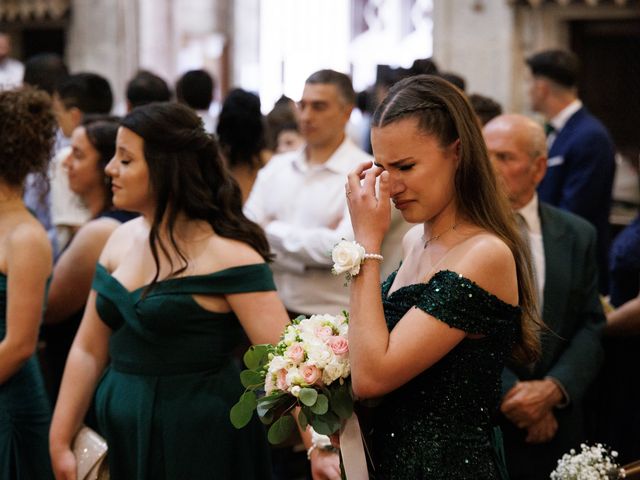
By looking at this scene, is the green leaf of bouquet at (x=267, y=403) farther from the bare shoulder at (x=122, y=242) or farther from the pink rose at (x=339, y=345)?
the bare shoulder at (x=122, y=242)

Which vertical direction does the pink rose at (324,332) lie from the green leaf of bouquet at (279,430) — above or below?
above

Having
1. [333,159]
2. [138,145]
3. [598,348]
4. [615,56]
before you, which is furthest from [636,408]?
[615,56]

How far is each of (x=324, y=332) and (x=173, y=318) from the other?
30.0 inches

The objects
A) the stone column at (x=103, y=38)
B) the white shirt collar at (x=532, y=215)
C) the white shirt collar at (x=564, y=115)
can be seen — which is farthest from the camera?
the stone column at (x=103, y=38)

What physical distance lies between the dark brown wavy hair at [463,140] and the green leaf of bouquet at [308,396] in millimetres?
552

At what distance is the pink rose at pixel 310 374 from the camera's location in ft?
8.11

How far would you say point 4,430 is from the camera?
3537 mm

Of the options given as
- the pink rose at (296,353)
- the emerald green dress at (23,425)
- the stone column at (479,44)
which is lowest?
the emerald green dress at (23,425)

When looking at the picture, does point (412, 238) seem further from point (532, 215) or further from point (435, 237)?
point (532, 215)

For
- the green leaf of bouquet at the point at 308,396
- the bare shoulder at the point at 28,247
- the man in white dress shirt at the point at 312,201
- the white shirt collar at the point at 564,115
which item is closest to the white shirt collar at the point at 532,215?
the man in white dress shirt at the point at 312,201

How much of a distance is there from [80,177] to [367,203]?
7.40 feet

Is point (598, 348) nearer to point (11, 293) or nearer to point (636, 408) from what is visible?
point (636, 408)

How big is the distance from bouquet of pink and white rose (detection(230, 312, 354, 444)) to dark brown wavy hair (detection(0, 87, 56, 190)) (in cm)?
150

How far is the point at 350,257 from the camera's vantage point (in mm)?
2387
